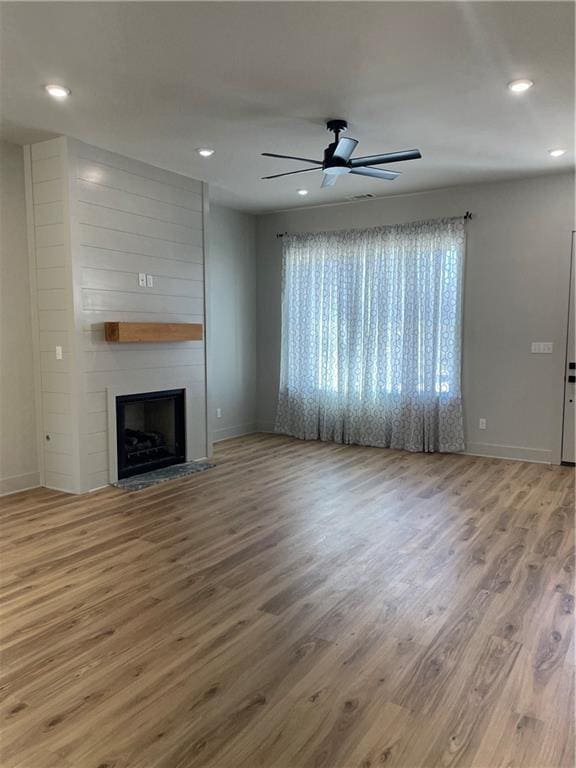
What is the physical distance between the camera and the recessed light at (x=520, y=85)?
331 centimetres

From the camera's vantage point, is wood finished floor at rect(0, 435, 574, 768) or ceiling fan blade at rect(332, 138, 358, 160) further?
ceiling fan blade at rect(332, 138, 358, 160)

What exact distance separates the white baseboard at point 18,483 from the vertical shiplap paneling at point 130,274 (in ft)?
1.79

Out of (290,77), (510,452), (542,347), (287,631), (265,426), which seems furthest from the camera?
(265,426)

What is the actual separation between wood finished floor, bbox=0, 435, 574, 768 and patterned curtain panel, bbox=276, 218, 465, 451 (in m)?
1.85

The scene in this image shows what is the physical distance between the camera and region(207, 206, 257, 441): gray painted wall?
6.78 m

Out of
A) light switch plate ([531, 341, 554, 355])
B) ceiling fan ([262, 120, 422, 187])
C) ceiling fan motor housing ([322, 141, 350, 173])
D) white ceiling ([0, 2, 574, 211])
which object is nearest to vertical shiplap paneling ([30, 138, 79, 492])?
white ceiling ([0, 2, 574, 211])

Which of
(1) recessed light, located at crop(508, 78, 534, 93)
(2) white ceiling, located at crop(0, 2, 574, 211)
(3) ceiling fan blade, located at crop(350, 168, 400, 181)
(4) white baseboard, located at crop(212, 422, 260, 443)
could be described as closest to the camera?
(2) white ceiling, located at crop(0, 2, 574, 211)

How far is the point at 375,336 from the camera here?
642 centimetres

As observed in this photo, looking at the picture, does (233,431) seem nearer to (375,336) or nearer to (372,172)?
(375,336)

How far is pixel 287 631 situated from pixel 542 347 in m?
4.36

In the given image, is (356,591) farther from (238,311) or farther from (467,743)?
(238,311)

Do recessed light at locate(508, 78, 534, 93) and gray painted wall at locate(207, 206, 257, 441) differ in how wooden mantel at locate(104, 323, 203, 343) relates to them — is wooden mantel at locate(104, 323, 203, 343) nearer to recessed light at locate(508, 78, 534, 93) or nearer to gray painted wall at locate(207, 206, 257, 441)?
gray painted wall at locate(207, 206, 257, 441)

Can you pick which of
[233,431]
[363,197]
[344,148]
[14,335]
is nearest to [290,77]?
[344,148]

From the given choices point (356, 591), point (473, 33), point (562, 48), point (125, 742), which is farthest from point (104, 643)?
point (562, 48)
